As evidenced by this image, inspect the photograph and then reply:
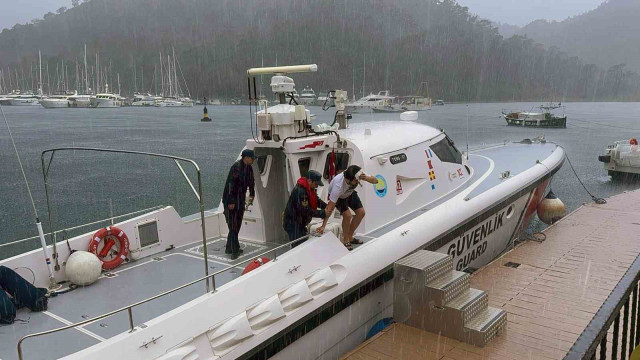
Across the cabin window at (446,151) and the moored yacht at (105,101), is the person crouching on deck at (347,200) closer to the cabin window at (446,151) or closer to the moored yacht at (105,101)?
the cabin window at (446,151)

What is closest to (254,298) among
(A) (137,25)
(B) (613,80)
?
(A) (137,25)

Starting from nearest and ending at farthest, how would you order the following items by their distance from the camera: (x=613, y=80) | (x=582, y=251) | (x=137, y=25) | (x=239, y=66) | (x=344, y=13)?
(x=582, y=251), (x=239, y=66), (x=344, y=13), (x=137, y=25), (x=613, y=80)

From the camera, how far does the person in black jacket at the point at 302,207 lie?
5.40 meters

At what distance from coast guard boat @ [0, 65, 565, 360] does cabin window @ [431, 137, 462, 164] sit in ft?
0.08

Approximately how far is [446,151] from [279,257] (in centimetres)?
444

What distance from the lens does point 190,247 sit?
6.55m

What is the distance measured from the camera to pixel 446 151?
8297mm

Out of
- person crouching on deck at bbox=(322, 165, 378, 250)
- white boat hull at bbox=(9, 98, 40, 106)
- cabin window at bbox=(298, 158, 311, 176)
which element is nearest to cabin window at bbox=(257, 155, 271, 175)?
cabin window at bbox=(298, 158, 311, 176)

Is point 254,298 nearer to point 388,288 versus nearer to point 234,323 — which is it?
point 234,323

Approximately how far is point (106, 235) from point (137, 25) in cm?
13163

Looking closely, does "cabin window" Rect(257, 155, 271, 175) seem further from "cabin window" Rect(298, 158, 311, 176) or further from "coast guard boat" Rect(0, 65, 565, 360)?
"cabin window" Rect(298, 158, 311, 176)

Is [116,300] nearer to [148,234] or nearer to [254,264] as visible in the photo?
[148,234]

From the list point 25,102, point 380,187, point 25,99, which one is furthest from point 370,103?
point 25,102

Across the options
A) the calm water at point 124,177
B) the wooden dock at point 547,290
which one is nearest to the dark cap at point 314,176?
the wooden dock at point 547,290
